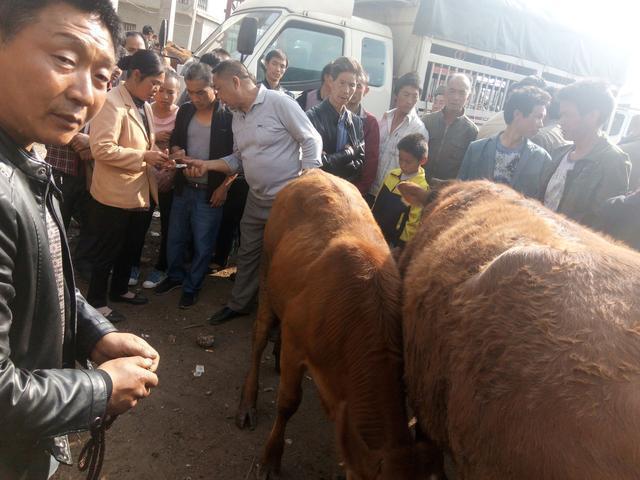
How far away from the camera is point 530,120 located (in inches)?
141

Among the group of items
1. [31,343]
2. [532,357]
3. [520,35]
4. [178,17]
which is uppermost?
[520,35]

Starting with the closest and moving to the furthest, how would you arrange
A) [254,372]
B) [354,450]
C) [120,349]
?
[120,349] < [354,450] < [254,372]

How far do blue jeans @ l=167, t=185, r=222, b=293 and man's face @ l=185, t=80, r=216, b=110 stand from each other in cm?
78

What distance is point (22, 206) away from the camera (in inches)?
40.3

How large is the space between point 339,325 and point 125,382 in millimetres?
1202

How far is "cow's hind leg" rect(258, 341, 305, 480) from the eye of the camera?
250cm

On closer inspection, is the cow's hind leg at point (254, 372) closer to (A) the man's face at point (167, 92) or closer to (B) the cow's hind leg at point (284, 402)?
(B) the cow's hind leg at point (284, 402)

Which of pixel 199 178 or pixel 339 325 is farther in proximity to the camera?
pixel 199 178

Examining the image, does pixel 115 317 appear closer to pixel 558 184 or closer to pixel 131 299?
pixel 131 299

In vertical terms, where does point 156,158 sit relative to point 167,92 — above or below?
below

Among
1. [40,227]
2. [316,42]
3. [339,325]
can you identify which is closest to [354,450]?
[339,325]

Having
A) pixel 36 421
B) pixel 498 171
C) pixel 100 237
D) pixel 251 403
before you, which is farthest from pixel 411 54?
pixel 36 421

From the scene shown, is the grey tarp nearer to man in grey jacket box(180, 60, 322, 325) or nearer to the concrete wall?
man in grey jacket box(180, 60, 322, 325)

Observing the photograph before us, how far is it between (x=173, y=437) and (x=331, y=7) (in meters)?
6.16
